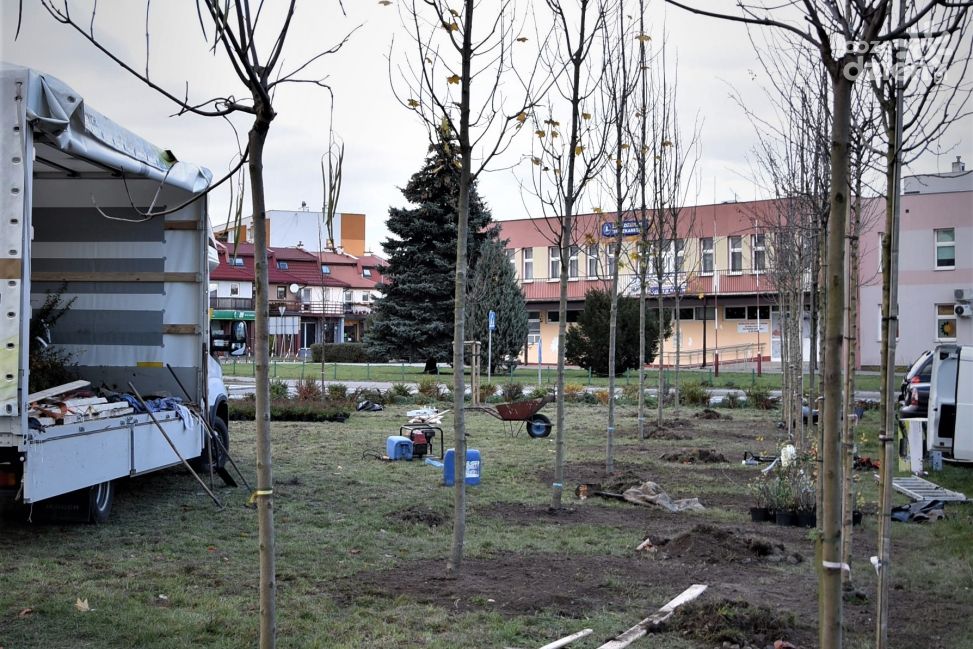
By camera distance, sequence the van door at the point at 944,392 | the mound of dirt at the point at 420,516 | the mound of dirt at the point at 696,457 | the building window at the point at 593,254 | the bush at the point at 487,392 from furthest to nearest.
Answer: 1. the bush at the point at 487,392
2. the mound of dirt at the point at 696,457
3. the van door at the point at 944,392
4. the building window at the point at 593,254
5. the mound of dirt at the point at 420,516

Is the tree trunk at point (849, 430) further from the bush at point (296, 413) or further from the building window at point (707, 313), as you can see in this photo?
the building window at point (707, 313)

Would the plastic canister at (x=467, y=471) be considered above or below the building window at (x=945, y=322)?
below

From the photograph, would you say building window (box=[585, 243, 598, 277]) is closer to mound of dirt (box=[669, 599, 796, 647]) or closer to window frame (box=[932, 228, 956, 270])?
mound of dirt (box=[669, 599, 796, 647])

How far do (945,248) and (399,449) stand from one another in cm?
3272

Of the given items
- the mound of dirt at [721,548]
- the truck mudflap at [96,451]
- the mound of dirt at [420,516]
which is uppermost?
the truck mudflap at [96,451]

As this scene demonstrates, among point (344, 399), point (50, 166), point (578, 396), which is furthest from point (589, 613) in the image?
point (578, 396)

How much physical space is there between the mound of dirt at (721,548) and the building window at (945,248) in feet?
117

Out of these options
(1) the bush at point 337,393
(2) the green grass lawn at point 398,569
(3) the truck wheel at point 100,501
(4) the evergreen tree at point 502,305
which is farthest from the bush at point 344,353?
(3) the truck wheel at point 100,501

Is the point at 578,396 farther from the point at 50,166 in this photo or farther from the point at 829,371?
the point at 829,371

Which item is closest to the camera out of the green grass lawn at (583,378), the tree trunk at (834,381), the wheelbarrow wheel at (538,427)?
the tree trunk at (834,381)

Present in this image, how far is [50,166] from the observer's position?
9.66 metres

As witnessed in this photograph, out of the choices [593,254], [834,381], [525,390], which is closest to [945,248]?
[593,254]

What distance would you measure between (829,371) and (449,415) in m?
18.7

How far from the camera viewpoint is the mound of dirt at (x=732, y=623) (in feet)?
17.3
